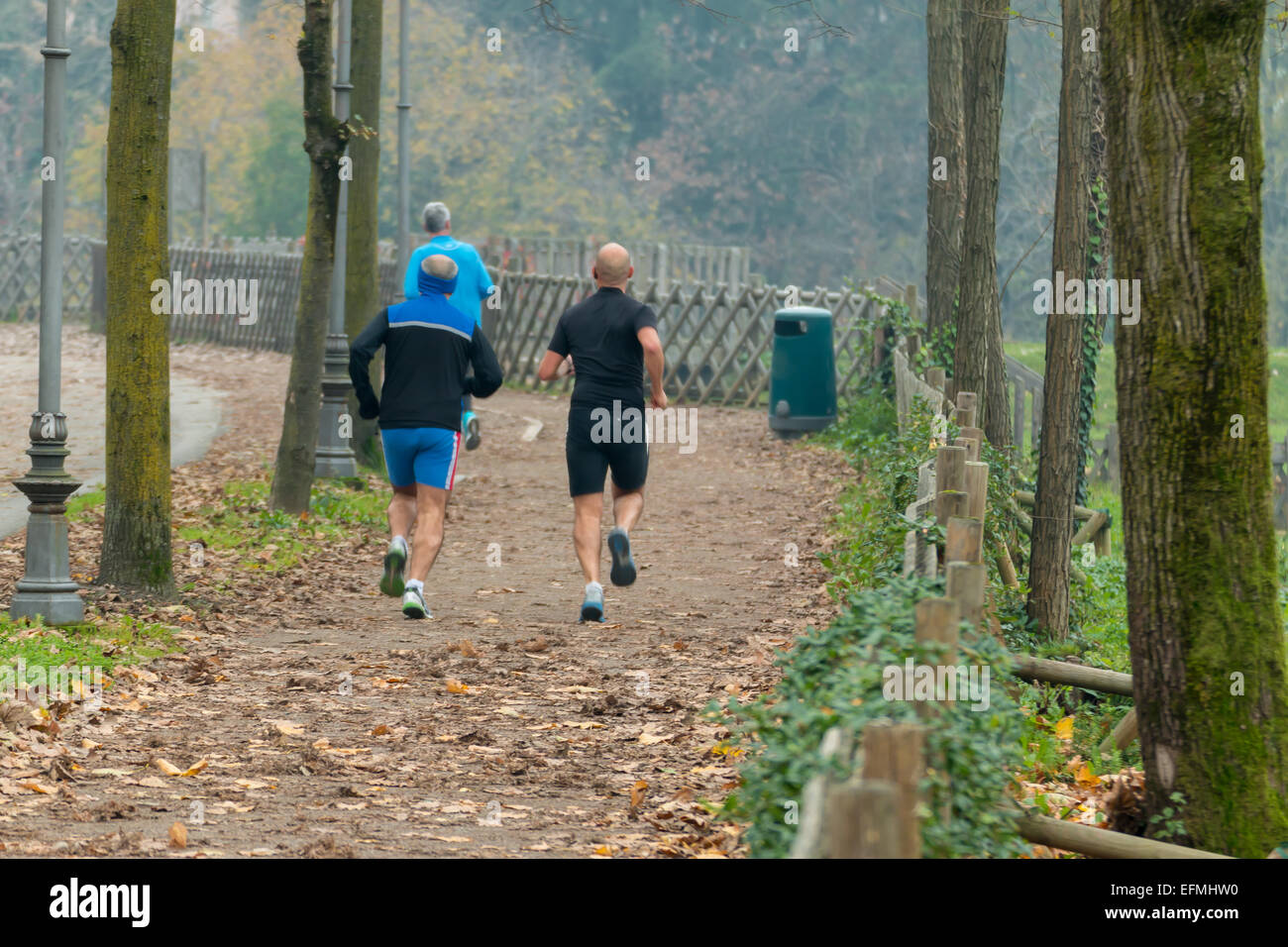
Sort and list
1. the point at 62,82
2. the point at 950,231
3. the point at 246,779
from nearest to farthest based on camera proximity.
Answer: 1. the point at 246,779
2. the point at 62,82
3. the point at 950,231

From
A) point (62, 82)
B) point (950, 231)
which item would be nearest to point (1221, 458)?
point (62, 82)

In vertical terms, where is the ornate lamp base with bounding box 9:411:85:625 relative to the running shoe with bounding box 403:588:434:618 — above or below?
above

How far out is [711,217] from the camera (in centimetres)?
4903

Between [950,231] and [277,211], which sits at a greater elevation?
[277,211]

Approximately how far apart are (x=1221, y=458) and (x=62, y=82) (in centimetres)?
630

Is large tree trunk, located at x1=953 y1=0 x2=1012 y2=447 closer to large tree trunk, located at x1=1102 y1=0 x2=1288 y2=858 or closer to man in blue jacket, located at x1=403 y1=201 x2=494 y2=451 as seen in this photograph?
man in blue jacket, located at x1=403 y1=201 x2=494 y2=451

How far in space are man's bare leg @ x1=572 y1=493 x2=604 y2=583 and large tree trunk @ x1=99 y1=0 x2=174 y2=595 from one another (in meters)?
2.38

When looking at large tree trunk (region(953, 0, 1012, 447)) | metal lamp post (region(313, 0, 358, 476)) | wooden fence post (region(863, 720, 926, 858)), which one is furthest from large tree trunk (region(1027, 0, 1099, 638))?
metal lamp post (region(313, 0, 358, 476))

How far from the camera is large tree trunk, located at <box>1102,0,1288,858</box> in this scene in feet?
17.7

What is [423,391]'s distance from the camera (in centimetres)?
962

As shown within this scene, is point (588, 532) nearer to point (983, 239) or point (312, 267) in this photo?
point (312, 267)

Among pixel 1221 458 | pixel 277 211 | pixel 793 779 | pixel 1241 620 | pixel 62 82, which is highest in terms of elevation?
pixel 277 211
